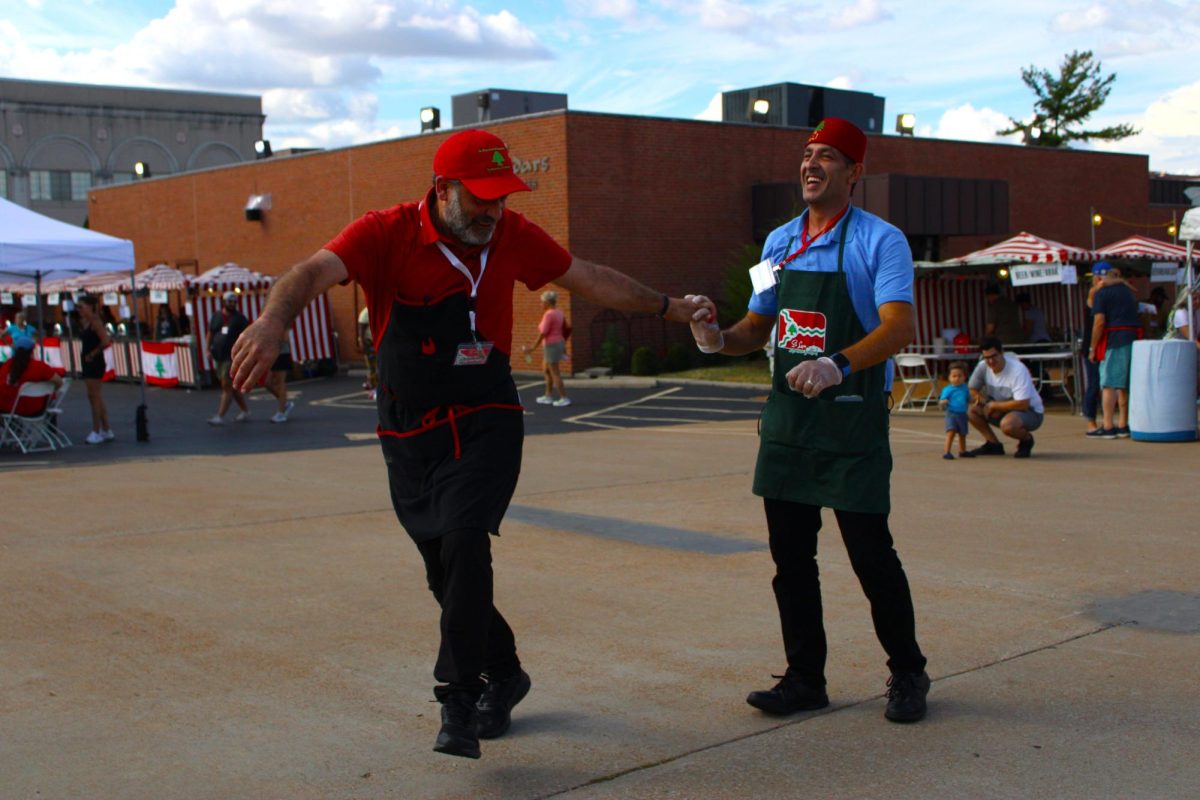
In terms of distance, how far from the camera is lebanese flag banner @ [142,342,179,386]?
1083 inches

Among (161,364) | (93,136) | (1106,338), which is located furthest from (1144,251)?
(93,136)

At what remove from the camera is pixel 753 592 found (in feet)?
21.6

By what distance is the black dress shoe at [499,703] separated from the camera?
4.39 metres

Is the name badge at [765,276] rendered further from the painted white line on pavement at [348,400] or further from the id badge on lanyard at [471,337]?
the painted white line on pavement at [348,400]

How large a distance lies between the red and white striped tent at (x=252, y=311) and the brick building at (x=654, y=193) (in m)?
2.73

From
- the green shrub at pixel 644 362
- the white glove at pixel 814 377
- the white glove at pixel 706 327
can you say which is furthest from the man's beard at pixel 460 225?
the green shrub at pixel 644 362

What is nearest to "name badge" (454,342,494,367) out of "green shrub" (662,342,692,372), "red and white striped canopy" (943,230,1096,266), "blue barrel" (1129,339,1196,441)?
"blue barrel" (1129,339,1196,441)

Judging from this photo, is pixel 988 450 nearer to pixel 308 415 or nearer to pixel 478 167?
pixel 478 167

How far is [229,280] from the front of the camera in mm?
28844

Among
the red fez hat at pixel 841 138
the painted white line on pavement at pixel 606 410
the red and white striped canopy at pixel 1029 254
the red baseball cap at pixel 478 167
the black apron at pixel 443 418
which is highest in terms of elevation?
the red and white striped canopy at pixel 1029 254

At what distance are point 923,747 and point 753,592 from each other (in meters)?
2.36

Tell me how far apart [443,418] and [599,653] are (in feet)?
5.61

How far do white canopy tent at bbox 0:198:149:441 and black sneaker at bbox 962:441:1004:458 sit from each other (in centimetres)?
983

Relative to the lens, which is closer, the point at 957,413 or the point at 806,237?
the point at 806,237
